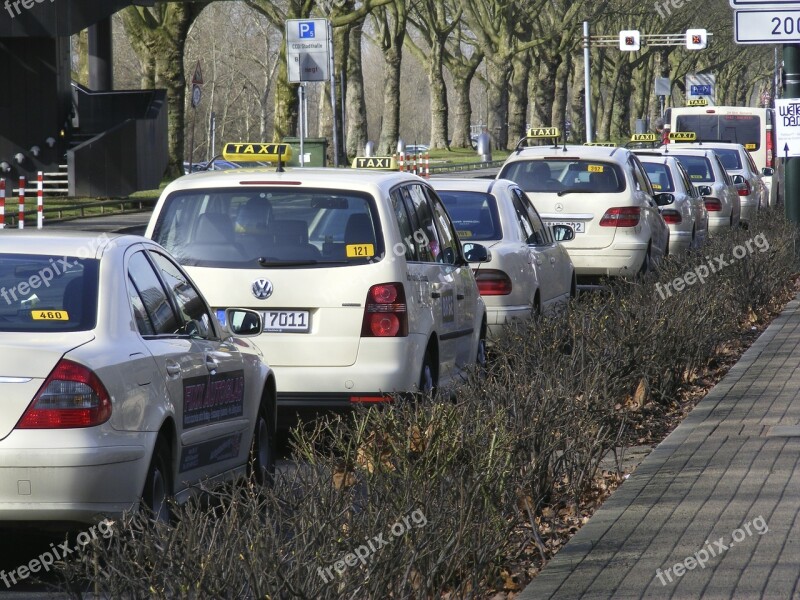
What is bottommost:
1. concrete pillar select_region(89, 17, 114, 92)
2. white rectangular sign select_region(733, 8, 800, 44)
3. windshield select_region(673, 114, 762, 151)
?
windshield select_region(673, 114, 762, 151)

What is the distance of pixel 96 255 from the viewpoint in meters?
6.44

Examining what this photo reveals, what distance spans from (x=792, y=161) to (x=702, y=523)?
47.2ft

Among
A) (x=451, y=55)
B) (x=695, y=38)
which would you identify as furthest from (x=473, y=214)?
(x=451, y=55)

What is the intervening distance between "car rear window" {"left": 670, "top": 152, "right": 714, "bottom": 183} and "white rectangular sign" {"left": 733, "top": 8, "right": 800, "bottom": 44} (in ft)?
29.0

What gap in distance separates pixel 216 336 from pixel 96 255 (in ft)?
3.90

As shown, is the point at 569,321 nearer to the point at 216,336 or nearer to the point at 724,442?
the point at 724,442

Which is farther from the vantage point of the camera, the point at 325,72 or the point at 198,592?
the point at 325,72

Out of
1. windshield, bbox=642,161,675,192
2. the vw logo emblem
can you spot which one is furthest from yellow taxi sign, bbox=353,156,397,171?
the vw logo emblem

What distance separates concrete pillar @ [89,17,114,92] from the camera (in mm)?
44719

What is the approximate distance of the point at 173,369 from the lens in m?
6.56

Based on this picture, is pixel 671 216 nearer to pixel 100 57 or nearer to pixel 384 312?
pixel 384 312

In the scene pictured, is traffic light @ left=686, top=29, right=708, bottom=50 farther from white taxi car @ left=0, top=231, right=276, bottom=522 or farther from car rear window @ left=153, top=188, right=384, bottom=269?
white taxi car @ left=0, top=231, right=276, bottom=522

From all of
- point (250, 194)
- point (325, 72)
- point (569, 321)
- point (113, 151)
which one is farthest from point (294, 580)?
point (113, 151)

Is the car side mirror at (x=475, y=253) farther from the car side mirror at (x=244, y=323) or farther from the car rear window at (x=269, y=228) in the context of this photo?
the car side mirror at (x=244, y=323)
